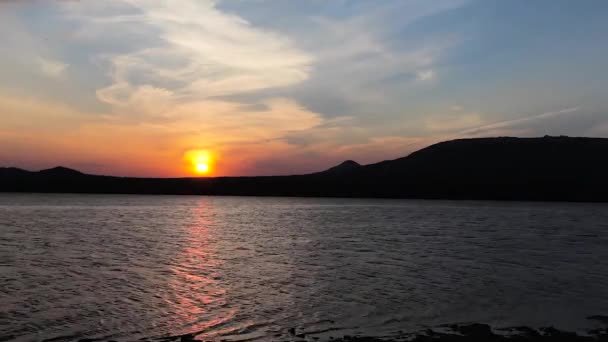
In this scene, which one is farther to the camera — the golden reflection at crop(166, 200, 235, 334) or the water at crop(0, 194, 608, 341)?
the golden reflection at crop(166, 200, 235, 334)

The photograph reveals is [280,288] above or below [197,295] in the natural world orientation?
below

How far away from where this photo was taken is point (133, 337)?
17.2 meters

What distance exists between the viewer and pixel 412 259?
39406 millimetres

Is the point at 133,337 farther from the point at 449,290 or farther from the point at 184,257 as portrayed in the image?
the point at 184,257

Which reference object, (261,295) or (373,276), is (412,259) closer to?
(373,276)

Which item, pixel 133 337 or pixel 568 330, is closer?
pixel 133 337

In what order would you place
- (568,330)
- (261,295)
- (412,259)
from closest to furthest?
(568,330) < (261,295) < (412,259)

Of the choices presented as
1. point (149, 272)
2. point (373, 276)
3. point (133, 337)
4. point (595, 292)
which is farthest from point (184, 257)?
point (595, 292)

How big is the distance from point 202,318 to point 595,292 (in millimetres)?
20775

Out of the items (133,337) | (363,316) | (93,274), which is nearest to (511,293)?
(363,316)

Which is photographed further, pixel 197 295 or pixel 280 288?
pixel 280 288

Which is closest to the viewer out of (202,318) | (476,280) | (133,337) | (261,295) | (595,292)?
(133,337)

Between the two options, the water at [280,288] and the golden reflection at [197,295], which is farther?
the golden reflection at [197,295]

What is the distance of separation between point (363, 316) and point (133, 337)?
920cm
